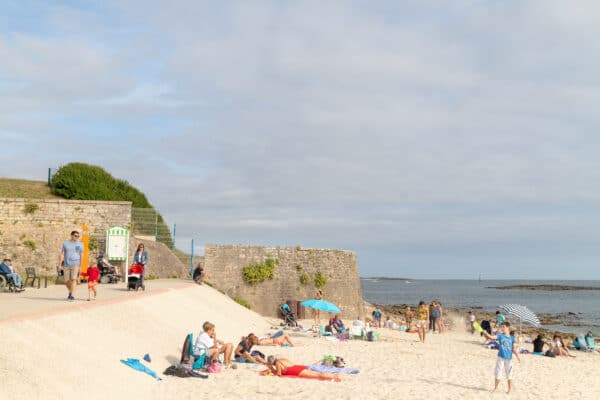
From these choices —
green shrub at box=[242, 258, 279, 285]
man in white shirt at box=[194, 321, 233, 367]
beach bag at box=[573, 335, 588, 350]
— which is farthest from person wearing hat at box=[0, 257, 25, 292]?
beach bag at box=[573, 335, 588, 350]

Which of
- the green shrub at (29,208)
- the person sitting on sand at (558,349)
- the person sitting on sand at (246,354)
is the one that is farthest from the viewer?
the green shrub at (29,208)

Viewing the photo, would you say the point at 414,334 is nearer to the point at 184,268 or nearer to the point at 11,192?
→ the point at 184,268

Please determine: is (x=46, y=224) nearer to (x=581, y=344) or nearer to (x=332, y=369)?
(x=332, y=369)

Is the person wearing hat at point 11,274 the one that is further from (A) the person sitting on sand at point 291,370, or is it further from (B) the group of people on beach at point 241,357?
(A) the person sitting on sand at point 291,370

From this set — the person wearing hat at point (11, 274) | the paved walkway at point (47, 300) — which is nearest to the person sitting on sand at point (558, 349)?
the paved walkway at point (47, 300)

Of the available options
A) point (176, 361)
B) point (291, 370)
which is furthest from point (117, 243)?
point (291, 370)

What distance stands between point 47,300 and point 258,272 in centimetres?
1255

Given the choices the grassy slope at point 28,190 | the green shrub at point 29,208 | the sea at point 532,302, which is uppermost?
the grassy slope at point 28,190

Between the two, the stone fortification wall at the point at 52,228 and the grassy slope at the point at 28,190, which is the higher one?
the grassy slope at the point at 28,190

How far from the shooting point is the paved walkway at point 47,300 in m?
10.7

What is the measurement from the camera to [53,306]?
12375 mm

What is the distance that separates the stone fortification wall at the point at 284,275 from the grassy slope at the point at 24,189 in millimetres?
8312

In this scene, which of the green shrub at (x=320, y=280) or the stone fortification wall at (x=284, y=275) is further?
the green shrub at (x=320, y=280)

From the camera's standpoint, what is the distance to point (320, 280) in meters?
26.1
